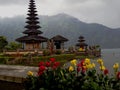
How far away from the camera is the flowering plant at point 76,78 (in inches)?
347

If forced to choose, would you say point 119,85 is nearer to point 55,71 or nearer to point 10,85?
point 55,71

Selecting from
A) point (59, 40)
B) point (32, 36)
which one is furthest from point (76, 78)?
point (59, 40)

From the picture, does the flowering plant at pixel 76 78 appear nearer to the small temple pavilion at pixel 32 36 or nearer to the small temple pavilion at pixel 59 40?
the small temple pavilion at pixel 32 36

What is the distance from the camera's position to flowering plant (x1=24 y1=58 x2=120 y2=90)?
881 centimetres

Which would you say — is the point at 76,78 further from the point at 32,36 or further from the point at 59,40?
the point at 59,40

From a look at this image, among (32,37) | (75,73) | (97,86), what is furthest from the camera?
(32,37)

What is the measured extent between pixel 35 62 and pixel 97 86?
5253 centimetres

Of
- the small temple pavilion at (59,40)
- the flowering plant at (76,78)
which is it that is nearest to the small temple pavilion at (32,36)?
the small temple pavilion at (59,40)

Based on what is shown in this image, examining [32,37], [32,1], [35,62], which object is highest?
[32,1]

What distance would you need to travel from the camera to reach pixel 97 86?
26.9 ft

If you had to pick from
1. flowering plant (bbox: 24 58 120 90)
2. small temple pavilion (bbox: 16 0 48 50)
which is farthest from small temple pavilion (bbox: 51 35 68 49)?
flowering plant (bbox: 24 58 120 90)

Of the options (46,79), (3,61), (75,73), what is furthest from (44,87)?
A: (3,61)

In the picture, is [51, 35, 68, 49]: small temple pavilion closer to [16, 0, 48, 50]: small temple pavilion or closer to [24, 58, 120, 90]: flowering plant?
[16, 0, 48, 50]: small temple pavilion

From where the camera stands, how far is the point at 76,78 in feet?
29.9
